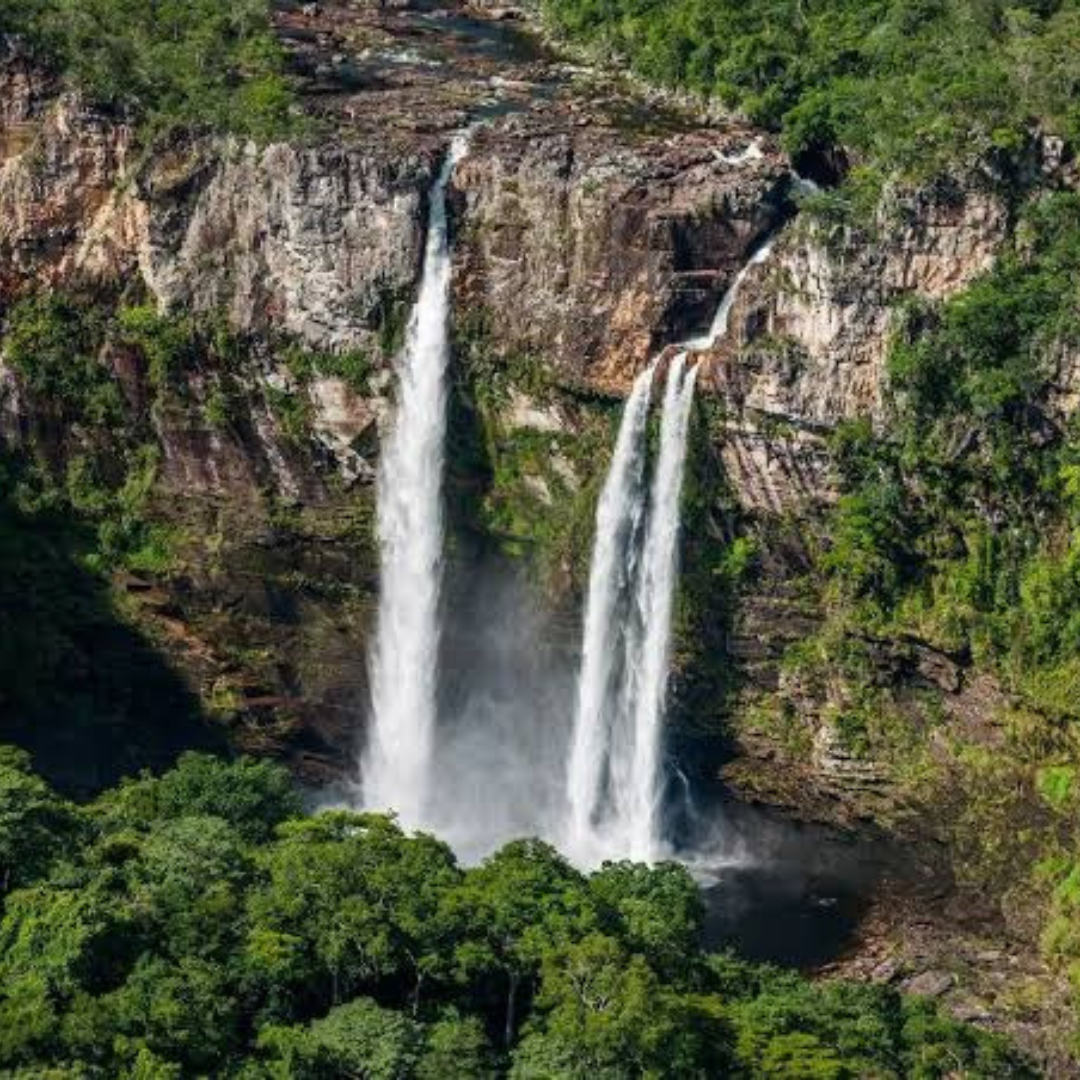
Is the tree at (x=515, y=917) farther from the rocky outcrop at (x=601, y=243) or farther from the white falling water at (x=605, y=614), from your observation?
the rocky outcrop at (x=601, y=243)

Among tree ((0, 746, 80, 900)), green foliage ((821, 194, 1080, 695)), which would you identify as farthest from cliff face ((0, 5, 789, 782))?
tree ((0, 746, 80, 900))

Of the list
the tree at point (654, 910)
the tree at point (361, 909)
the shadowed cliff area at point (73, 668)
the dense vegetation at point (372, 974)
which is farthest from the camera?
the shadowed cliff area at point (73, 668)

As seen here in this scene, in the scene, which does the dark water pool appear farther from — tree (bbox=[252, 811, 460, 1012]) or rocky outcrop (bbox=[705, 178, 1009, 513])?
tree (bbox=[252, 811, 460, 1012])

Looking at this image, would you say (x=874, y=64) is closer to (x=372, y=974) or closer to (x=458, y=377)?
(x=458, y=377)

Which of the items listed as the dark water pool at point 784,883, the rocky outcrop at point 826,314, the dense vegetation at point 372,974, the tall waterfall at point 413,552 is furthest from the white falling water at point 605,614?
the dense vegetation at point 372,974

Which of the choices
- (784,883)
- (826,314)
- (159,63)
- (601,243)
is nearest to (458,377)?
(601,243)
